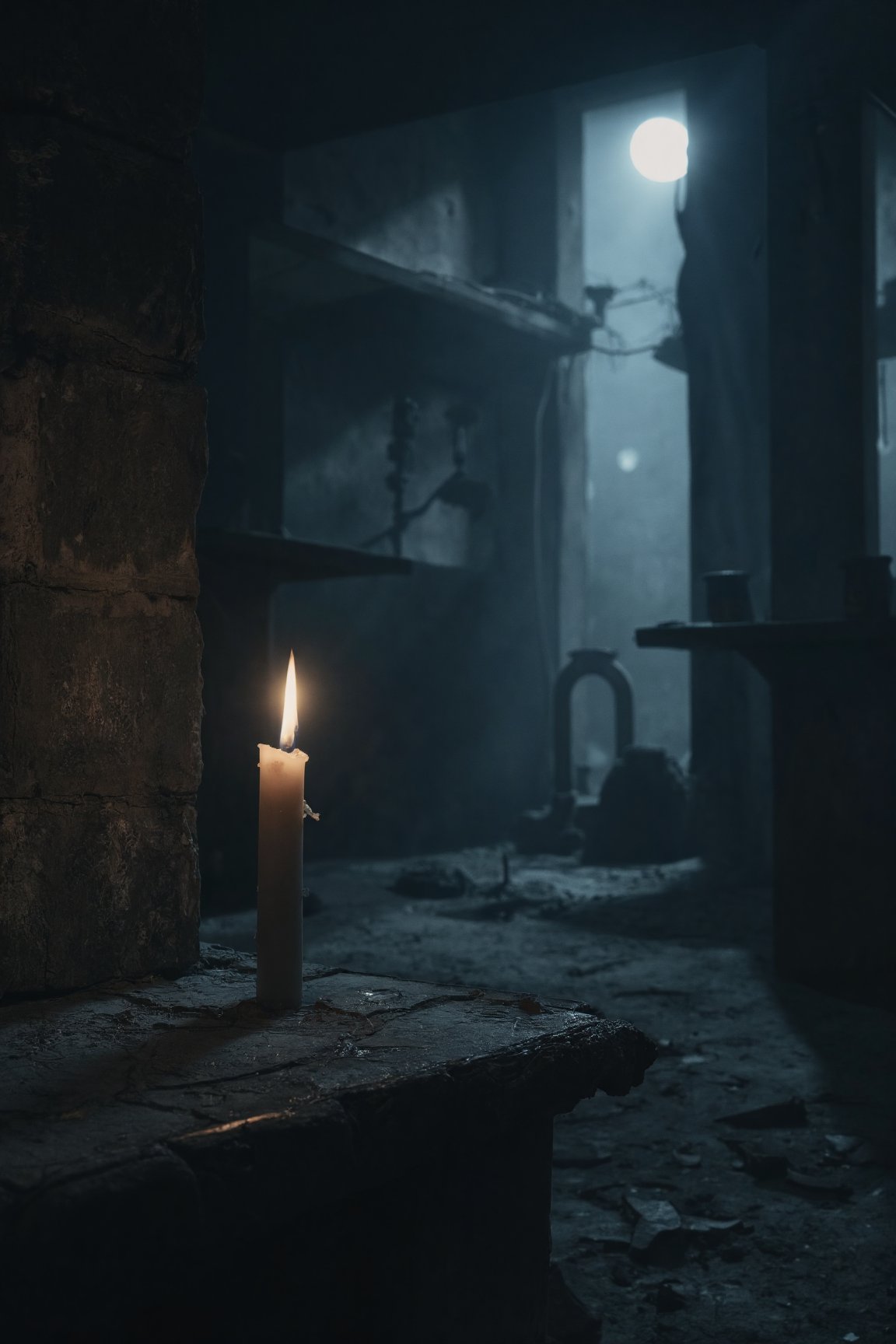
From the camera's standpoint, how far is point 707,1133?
3.08 metres

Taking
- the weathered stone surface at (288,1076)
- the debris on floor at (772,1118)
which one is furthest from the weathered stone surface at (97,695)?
the debris on floor at (772,1118)

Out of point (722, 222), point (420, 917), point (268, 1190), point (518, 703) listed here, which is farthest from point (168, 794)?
point (518, 703)

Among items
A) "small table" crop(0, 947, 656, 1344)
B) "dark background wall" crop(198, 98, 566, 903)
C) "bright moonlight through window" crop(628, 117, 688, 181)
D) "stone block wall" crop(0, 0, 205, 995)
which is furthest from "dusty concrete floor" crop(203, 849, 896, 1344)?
"bright moonlight through window" crop(628, 117, 688, 181)

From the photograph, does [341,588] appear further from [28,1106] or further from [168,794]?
[28,1106]

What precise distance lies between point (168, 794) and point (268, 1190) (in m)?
0.84

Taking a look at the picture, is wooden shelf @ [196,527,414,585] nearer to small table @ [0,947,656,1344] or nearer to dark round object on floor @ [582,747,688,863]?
dark round object on floor @ [582,747,688,863]

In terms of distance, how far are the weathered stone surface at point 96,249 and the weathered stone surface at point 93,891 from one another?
65cm

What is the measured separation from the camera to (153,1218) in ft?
3.28

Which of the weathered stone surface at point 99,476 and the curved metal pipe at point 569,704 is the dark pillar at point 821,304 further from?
the curved metal pipe at point 569,704

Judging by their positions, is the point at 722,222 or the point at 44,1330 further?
the point at 722,222

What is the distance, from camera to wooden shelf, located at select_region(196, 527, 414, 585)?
5703mm

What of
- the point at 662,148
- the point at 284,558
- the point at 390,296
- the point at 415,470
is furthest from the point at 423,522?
the point at 284,558

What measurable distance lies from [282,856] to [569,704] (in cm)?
852

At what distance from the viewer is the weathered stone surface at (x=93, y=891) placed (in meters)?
1.65
